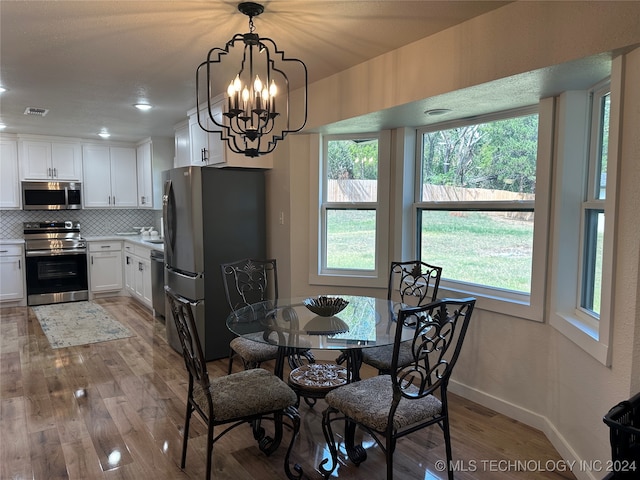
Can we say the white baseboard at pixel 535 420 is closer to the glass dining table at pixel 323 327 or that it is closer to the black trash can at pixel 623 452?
the black trash can at pixel 623 452

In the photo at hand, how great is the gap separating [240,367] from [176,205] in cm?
150

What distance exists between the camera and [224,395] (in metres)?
2.07

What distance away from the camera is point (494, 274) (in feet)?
9.80

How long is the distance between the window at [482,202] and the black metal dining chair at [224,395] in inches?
63.7

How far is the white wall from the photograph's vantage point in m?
1.71

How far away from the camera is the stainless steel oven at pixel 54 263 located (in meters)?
5.75

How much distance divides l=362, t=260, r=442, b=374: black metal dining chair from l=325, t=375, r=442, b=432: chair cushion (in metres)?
0.47

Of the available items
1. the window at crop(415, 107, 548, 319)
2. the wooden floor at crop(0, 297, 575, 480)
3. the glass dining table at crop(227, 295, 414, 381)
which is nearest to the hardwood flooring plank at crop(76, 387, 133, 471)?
the wooden floor at crop(0, 297, 575, 480)

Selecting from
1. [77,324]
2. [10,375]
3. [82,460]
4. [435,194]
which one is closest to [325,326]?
[82,460]

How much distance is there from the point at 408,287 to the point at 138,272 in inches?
157

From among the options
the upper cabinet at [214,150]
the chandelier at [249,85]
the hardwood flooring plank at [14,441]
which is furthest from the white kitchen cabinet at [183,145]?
the hardwood flooring plank at [14,441]

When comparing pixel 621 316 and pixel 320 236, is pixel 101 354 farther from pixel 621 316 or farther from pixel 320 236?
pixel 621 316

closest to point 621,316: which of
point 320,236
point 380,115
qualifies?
point 380,115

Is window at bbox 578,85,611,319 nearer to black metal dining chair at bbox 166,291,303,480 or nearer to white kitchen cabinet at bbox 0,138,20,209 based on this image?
black metal dining chair at bbox 166,291,303,480
